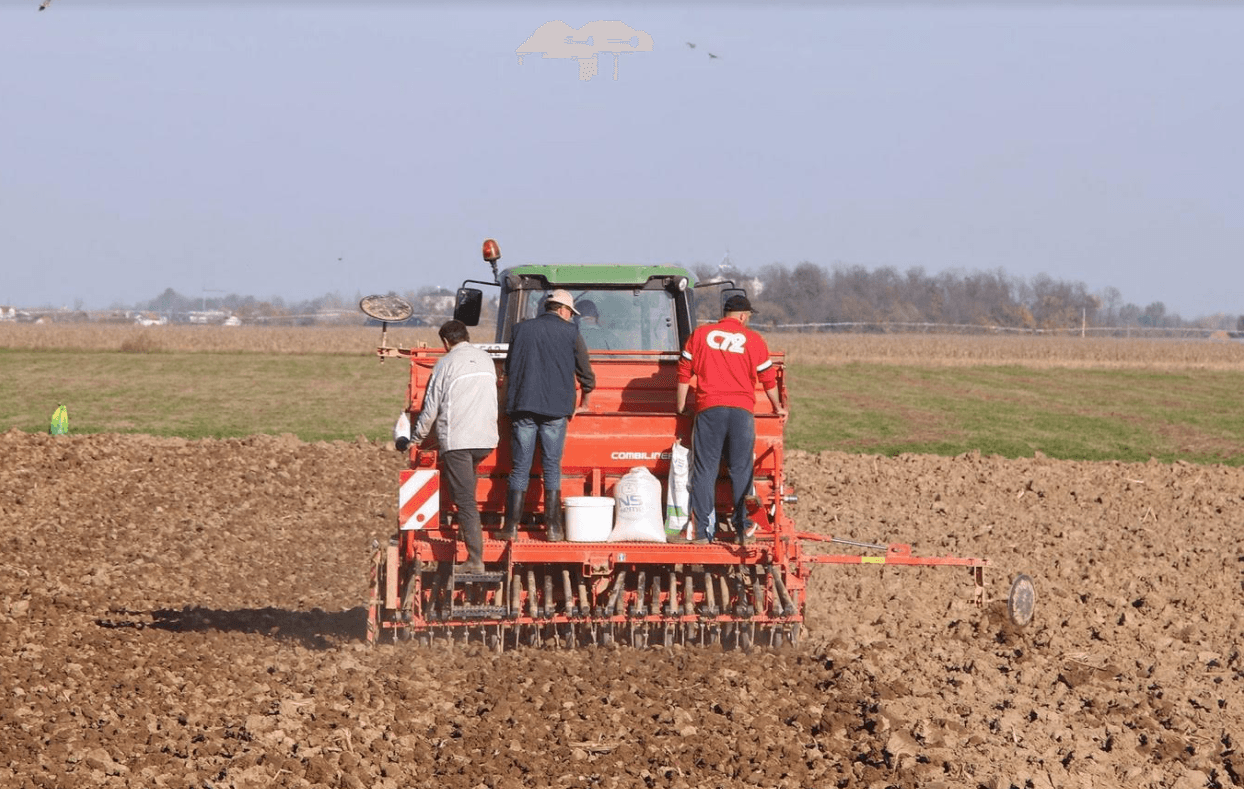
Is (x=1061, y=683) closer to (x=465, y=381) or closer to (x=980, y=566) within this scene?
(x=980, y=566)

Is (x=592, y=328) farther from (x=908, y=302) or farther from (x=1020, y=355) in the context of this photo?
(x=908, y=302)

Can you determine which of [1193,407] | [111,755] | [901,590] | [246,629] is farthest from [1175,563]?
[1193,407]

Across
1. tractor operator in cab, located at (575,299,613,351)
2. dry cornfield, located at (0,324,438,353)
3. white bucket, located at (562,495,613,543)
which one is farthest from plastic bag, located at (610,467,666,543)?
dry cornfield, located at (0,324,438,353)

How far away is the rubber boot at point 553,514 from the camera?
9.00 metres

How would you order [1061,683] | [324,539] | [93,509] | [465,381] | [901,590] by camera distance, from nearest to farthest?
[1061,683] < [465,381] < [901,590] < [324,539] < [93,509]

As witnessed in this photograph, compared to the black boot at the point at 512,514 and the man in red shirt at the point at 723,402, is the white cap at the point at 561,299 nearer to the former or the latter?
the man in red shirt at the point at 723,402

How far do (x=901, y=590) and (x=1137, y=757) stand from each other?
4424 mm

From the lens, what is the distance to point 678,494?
9.18m

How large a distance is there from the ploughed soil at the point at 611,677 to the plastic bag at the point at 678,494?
3.09 ft

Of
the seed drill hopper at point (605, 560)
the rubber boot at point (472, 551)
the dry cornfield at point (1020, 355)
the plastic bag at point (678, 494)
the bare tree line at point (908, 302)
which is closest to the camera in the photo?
the seed drill hopper at point (605, 560)

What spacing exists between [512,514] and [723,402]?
1.53 meters

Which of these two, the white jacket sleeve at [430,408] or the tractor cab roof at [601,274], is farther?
the tractor cab roof at [601,274]

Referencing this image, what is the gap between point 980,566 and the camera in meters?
9.54

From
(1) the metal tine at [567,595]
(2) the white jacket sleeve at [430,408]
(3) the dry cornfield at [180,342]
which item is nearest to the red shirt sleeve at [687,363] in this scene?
(1) the metal tine at [567,595]
